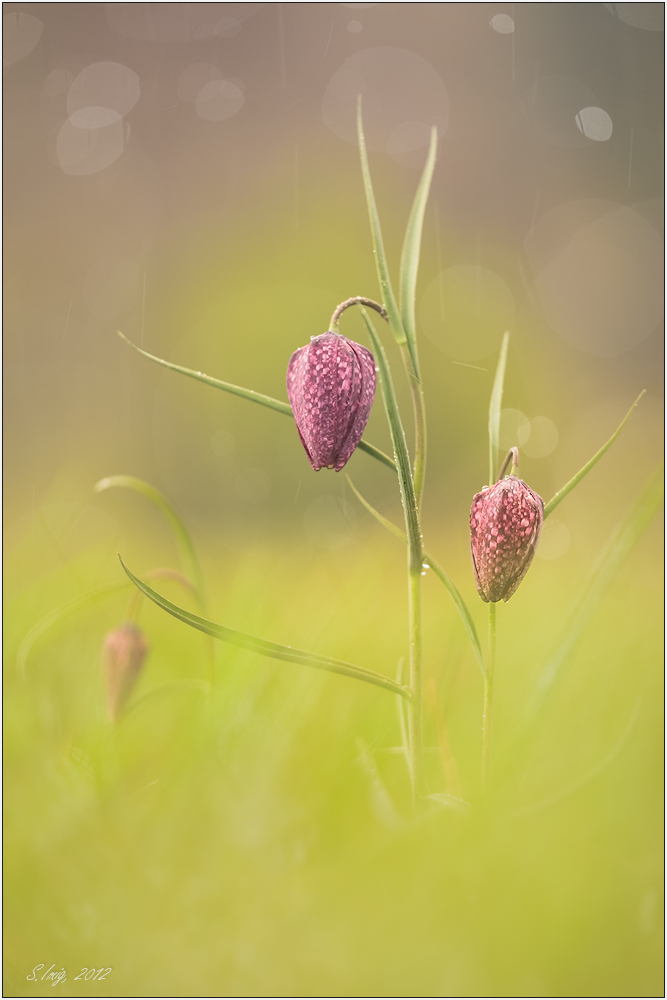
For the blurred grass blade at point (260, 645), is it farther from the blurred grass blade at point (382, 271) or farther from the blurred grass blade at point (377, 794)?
the blurred grass blade at point (382, 271)

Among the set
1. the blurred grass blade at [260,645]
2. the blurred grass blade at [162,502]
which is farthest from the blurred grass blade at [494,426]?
the blurred grass blade at [162,502]

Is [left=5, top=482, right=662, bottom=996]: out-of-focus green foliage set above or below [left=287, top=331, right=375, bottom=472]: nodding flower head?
below

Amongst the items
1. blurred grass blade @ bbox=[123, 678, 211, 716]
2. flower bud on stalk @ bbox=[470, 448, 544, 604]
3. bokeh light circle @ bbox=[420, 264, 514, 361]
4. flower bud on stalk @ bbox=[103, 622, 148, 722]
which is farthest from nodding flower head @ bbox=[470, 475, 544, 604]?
bokeh light circle @ bbox=[420, 264, 514, 361]

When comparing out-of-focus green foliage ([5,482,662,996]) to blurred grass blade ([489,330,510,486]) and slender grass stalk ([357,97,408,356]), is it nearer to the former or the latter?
blurred grass blade ([489,330,510,486])

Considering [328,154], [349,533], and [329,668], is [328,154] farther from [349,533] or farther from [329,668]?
[329,668]

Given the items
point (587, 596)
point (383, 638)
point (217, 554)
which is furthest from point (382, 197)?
point (587, 596)

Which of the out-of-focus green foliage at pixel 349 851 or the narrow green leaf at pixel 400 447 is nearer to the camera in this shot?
the out-of-focus green foliage at pixel 349 851
